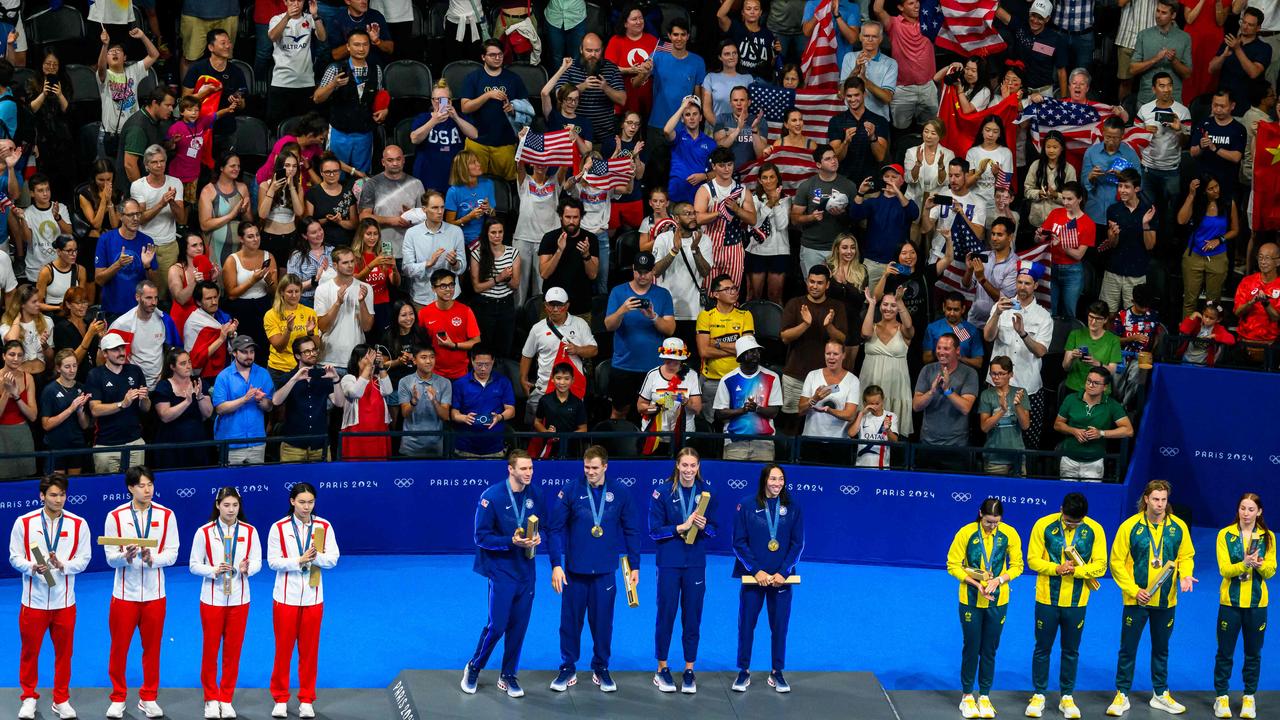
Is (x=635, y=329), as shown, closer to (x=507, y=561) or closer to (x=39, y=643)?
(x=507, y=561)

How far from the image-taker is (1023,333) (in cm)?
1692

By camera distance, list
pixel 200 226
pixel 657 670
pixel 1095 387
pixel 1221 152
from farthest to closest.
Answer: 1. pixel 1221 152
2. pixel 200 226
3. pixel 1095 387
4. pixel 657 670

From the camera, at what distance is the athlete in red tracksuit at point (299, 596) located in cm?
1262

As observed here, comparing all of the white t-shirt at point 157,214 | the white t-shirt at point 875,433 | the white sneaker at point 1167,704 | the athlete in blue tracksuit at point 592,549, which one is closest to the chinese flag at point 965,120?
the white t-shirt at point 875,433

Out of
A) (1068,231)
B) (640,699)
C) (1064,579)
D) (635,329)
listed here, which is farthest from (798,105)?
(640,699)

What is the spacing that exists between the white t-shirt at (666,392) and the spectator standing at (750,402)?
30 centimetres

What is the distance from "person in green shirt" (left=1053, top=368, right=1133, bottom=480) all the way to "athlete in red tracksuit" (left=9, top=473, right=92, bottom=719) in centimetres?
927

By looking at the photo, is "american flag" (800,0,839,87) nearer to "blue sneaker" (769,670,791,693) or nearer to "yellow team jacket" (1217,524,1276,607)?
"yellow team jacket" (1217,524,1276,607)

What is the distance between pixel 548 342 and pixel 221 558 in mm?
5198

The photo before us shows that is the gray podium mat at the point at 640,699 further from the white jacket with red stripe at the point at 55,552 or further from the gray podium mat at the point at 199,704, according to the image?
the white jacket with red stripe at the point at 55,552

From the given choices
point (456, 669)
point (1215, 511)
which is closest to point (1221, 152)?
point (1215, 511)

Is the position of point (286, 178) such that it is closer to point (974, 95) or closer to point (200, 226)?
point (200, 226)

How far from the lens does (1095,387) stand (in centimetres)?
1642

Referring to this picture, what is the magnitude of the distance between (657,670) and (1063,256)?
7.06m
